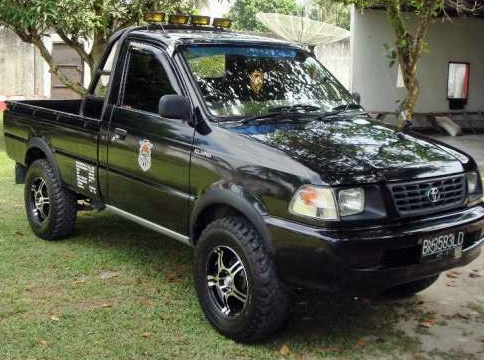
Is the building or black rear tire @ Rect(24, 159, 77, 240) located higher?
the building

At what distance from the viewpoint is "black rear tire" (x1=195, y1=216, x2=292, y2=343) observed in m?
3.73

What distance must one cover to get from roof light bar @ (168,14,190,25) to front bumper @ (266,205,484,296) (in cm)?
236

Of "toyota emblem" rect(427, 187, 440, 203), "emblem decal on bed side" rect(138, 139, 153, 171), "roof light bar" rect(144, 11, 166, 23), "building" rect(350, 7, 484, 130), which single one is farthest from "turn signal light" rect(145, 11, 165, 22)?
"building" rect(350, 7, 484, 130)

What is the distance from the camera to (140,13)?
10359 mm

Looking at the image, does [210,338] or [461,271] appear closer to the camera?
[210,338]

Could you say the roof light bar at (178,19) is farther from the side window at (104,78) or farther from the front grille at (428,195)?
the front grille at (428,195)

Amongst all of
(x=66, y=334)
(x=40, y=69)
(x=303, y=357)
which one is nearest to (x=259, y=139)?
(x=303, y=357)

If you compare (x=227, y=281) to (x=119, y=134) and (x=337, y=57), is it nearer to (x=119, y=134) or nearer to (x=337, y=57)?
(x=119, y=134)

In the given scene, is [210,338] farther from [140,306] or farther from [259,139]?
[259,139]

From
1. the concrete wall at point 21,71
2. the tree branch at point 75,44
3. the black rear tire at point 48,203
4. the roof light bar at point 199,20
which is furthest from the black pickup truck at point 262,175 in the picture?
the concrete wall at point 21,71

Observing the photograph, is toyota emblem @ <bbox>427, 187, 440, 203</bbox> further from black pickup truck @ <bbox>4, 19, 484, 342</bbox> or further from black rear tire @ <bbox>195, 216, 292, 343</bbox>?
black rear tire @ <bbox>195, 216, 292, 343</bbox>

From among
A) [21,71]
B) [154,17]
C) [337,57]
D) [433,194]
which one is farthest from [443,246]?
[337,57]

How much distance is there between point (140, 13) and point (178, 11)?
923mm

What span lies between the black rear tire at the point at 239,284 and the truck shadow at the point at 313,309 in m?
0.24
